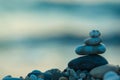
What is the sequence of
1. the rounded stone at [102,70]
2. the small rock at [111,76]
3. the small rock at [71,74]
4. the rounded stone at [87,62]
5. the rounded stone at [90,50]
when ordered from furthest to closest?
the rounded stone at [90,50] < the rounded stone at [87,62] < the small rock at [71,74] < the rounded stone at [102,70] < the small rock at [111,76]

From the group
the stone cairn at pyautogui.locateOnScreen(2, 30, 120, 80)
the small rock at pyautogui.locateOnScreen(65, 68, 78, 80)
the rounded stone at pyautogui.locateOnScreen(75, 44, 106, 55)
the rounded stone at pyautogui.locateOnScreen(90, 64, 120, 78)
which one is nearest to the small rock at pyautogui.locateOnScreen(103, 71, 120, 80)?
the stone cairn at pyautogui.locateOnScreen(2, 30, 120, 80)

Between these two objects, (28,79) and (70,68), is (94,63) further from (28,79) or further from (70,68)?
(28,79)

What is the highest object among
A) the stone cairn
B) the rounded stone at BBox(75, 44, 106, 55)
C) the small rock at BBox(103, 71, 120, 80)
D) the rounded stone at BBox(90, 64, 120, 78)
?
the rounded stone at BBox(75, 44, 106, 55)

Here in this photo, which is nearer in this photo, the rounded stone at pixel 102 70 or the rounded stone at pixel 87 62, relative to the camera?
the rounded stone at pixel 102 70

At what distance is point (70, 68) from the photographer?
13438 millimetres

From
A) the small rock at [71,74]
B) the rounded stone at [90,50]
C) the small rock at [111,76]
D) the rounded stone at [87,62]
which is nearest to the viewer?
the small rock at [111,76]

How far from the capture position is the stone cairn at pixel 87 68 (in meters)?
12.5

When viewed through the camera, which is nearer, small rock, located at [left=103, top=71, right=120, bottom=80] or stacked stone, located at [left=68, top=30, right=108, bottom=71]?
small rock, located at [left=103, top=71, right=120, bottom=80]

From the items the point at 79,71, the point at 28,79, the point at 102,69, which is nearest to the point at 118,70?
the point at 102,69

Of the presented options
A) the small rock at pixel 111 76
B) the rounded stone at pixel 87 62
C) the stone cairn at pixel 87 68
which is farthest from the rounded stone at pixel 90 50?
the small rock at pixel 111 76

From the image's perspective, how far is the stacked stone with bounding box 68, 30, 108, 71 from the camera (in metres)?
13.3

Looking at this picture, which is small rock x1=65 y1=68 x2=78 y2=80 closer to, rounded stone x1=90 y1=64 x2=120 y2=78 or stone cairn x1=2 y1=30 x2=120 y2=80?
stone cairn x1=2 y1=30 x2=120 y2=80

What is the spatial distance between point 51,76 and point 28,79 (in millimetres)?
699

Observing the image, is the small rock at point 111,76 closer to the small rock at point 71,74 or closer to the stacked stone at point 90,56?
the small rock at point 71,74
